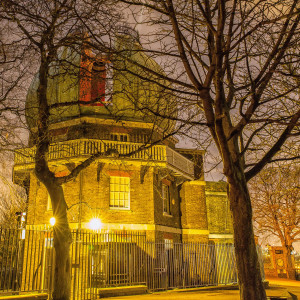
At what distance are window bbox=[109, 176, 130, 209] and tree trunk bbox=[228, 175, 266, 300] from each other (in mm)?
13536

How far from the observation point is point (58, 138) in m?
19.4

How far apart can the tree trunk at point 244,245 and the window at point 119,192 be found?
1354 centimetres

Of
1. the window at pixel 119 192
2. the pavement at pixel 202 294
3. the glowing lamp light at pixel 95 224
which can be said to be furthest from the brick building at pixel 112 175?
the pavement at pixel 202 294

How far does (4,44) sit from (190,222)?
1741cm

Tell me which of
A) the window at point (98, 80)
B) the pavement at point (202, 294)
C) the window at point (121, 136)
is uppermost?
the window at point (121, 136)

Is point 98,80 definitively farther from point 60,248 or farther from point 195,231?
point 195,231

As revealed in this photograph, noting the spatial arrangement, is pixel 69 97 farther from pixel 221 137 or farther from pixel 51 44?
pixel 221 137

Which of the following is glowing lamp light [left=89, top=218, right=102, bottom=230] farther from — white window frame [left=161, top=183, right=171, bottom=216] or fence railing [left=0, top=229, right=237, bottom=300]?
white window frame [left=161, top=183, right=171, bottom=216]

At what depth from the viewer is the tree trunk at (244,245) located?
17.3ft

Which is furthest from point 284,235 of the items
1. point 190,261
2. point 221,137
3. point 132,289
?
point 221,137

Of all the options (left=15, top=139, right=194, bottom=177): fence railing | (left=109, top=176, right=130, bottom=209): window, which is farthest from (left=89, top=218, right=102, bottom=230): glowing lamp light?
(left=15, top=139, right=194, bottom=177): fence railing

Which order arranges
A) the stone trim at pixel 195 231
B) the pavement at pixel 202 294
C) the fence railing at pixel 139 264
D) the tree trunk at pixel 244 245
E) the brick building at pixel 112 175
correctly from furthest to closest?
the stone trim at pixel 195 231 < the brick building at pixel 112 175 < the fence railing at pixel 139 264 < the pavement at pixel 202 294 < the tree trunk at pixel 244 245

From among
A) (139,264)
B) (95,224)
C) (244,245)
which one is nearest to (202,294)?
(139,264)

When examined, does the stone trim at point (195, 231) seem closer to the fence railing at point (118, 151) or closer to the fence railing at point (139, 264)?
the fence railing at point (118, 151)
